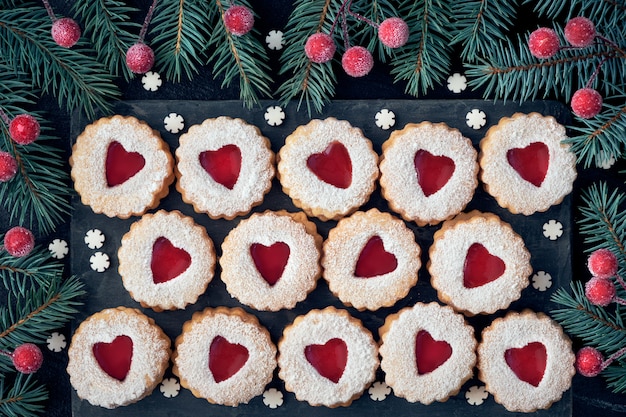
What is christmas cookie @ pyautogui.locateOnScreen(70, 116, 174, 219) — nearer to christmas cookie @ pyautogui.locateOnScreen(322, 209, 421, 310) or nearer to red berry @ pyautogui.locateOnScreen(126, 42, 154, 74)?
red berry @ pyautogui.locateOnScreen(126, 42, 154, 74)

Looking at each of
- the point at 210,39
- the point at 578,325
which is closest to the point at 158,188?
the point at 210,39

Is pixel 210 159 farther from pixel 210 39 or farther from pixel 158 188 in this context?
pixel 210 39

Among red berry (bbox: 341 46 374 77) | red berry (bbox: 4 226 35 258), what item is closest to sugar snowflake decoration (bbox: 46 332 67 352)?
red berry (bbox: 4 226 35 258)

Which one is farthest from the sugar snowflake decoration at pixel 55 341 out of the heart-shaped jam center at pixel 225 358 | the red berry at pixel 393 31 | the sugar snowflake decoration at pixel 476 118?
the sugar snowflake decoration at pixel 476 118

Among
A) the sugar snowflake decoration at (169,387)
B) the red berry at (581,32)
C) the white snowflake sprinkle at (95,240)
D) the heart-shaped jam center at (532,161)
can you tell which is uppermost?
the red berry at (581,32)

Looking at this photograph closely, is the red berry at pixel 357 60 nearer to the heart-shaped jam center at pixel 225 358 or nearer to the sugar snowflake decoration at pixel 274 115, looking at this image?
the sugar snowflake decoration at pixel 274 115

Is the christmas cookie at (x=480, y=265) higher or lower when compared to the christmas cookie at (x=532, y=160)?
lower
